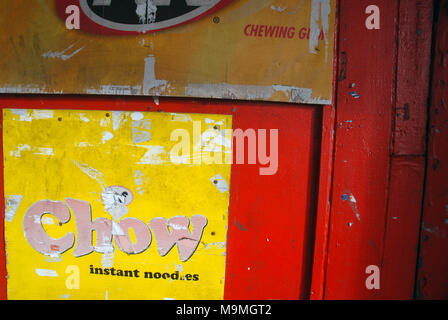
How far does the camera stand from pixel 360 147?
3.84 feet

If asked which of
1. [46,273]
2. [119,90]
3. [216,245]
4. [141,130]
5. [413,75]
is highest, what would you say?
[413,75]

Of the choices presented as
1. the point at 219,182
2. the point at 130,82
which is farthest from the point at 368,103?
the point at 130,82

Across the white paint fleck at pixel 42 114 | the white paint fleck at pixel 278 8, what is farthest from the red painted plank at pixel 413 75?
the white paint fleck at pixel 42 114

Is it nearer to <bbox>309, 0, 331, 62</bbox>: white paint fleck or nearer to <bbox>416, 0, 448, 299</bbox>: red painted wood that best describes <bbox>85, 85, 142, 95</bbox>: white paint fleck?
<bbox>309, 0, 331, 62</bbox>: white paint fleck

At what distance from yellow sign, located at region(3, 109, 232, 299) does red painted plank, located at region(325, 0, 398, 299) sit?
58 cm

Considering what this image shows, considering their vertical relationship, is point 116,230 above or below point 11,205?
below

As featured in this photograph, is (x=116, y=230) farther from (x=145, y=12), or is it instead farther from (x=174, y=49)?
(x=145, y=12)

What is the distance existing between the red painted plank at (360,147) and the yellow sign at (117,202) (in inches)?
22.9

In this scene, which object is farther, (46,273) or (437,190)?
(46,273)

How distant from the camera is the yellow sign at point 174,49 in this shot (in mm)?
1141

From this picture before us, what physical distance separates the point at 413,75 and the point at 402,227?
757 mm

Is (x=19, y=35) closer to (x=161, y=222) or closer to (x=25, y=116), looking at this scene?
(x=25, y=116)

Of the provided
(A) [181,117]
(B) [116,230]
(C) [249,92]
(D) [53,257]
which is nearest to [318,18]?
(C) [249,92]

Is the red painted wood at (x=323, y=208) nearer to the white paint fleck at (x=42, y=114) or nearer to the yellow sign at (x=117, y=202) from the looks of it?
the yellow sign at (x=117, y=202)
